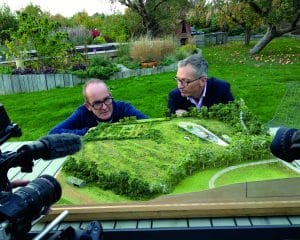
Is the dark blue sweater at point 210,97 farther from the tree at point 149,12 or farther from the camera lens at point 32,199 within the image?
the tree at point 149,12

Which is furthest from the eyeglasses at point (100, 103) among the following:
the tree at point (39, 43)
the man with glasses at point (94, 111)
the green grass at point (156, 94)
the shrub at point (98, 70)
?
the tree at point (39, 43)

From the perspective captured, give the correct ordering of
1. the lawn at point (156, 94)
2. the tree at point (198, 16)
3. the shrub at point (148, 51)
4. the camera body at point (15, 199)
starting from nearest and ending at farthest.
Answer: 1. the camera body at point (15, 199)
2. the lawn at point (156, 94)
3. the shrub at point (148, 51)
4. the tree at point (198, 16)

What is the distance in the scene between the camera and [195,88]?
344 centimetres

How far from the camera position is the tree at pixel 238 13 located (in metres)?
14.2

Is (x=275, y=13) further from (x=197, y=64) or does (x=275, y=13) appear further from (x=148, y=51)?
(x=197, y=64)

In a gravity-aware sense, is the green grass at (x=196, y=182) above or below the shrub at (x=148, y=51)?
above

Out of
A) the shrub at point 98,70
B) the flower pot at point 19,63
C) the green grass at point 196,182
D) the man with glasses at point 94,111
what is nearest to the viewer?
the green grass at point 196,182

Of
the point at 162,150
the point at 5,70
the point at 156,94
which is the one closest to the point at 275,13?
the point at 156,94

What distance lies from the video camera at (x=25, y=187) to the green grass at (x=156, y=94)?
4.58 m

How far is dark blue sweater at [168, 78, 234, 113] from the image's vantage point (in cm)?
349

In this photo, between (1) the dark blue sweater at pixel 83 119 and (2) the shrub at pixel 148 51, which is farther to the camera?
(2) the shrub at pixel 148 51

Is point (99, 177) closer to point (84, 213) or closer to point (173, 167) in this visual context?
point (84, 213)

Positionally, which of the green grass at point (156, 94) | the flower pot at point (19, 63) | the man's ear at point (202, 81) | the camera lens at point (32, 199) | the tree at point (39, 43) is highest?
the camera lens at point (32, 199)

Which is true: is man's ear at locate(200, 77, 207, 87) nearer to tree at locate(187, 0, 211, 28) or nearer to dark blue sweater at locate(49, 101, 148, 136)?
dark blue sweater at locate(49, 101, 148, 136)
